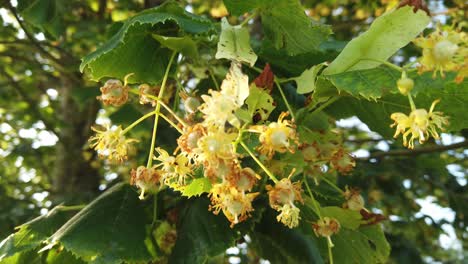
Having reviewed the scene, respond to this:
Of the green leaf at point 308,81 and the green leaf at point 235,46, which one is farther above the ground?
the green leaf at point 235,46

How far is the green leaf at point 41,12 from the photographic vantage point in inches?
61.9

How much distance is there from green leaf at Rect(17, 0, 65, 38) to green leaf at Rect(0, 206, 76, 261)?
0.55 m

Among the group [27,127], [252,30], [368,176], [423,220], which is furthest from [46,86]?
[423,220]

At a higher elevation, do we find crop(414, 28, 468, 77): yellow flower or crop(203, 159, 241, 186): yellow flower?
crop(414, 28, 468, 77): yellow flower

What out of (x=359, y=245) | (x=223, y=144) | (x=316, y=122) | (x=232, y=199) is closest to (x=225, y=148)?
(x=223, y=144)

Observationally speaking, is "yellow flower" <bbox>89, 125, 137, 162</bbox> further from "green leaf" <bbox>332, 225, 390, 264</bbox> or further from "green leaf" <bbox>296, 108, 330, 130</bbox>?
"green leaf" <bbox>332, 225, 390, 264</bbox>

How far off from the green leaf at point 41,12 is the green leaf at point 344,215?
985mm

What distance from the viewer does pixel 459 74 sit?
842 millimetres

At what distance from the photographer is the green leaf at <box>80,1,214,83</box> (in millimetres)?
1134

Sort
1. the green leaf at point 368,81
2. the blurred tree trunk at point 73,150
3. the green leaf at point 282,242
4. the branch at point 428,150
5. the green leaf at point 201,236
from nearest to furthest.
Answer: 1. the green leaf at point 368,81
2. the green leaf at point 201,236
3. the green leaf at point 282,242
4. the branch at point 428,150
5. the blurred tree trunk at point 73,150

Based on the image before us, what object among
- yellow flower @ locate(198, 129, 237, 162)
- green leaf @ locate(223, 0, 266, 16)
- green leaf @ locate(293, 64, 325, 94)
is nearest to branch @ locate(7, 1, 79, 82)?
green leaf @ locate(223, 0, 266, 16)

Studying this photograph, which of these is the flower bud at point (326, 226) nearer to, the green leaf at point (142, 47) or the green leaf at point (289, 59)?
the green leaf at point (289, 59)

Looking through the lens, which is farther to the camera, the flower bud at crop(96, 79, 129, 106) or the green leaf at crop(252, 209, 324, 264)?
the green leaf at crop(252, 209, 324, 264)

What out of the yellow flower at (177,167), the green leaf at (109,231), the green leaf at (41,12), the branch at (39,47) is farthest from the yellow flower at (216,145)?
the branch at (39,47)
